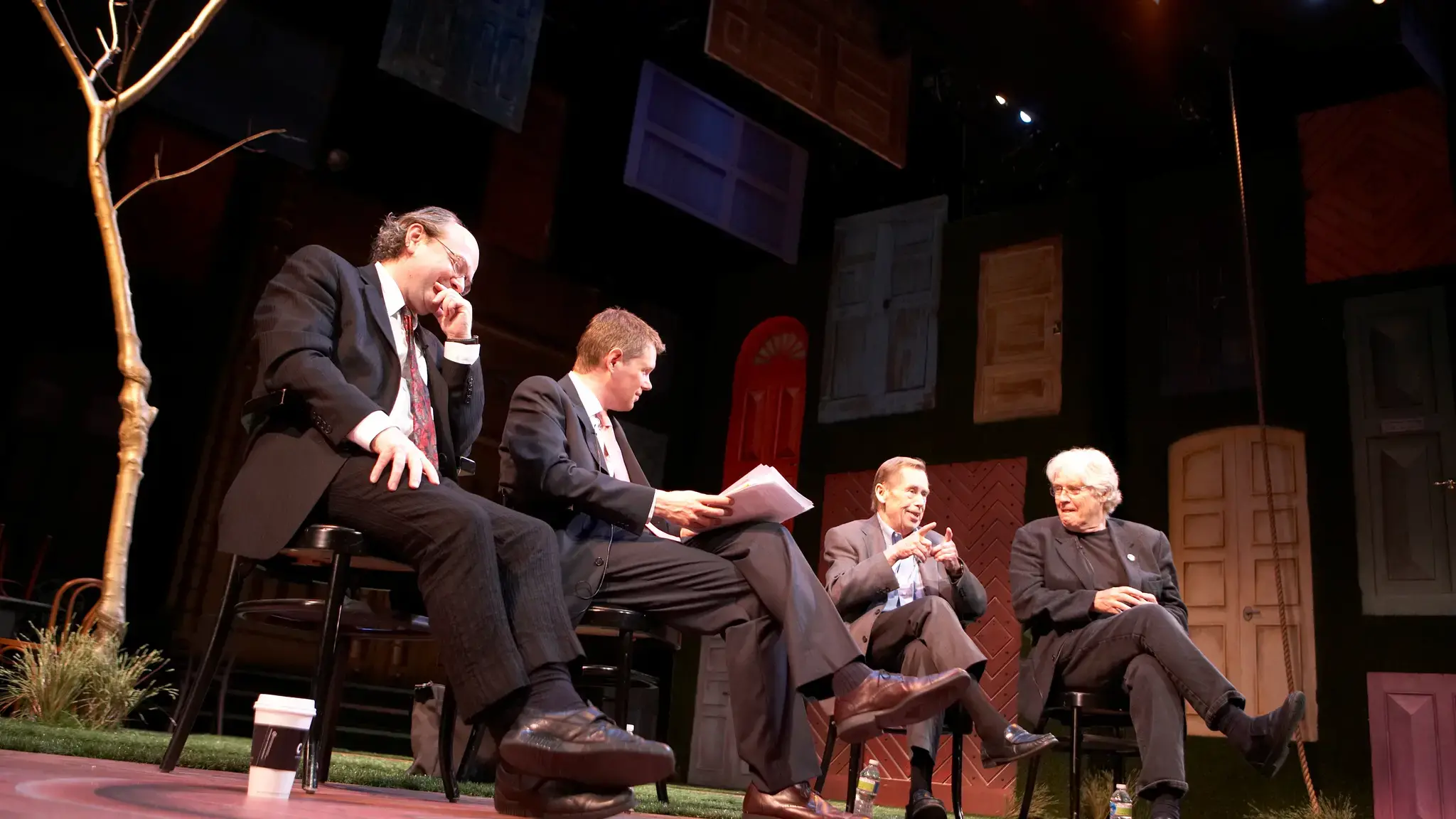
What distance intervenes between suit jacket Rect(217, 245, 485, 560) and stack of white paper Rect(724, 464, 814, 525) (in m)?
0.72

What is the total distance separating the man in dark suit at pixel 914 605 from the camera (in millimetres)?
2934

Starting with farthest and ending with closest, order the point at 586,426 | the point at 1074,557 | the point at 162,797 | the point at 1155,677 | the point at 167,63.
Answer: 1. the point at 167,63
2. the point at 1074,557
3. the point at 1155,677
4. the point at 586,426
5. the point at 162,797

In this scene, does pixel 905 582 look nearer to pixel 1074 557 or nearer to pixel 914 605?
pixel 914 605

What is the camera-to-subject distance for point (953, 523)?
7.16 metres

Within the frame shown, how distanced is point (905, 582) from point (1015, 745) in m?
0.84

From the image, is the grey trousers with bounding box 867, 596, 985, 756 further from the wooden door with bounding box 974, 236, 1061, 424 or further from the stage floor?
the wooden door with bounding box 974, 236, 1061, 424

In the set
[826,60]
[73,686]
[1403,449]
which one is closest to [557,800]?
[73,686]

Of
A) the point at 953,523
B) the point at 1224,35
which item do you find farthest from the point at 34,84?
the point at 1224,35

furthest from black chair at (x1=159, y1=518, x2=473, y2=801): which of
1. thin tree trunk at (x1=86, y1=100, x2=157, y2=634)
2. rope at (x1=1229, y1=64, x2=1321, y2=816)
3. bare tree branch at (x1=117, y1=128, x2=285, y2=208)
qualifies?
rope at (x1=1229, y1=64, x2=1321, y2=816)

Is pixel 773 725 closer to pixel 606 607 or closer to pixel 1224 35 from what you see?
pixel 606 607

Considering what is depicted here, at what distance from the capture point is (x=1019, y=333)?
7.25 meters

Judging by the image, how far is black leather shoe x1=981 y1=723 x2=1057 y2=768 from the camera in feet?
9.46

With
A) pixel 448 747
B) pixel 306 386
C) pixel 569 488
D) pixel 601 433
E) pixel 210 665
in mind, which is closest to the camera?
pixel 306 386

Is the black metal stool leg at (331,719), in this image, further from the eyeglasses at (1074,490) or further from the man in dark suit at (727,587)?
the eyeglasses at (1074,490)
